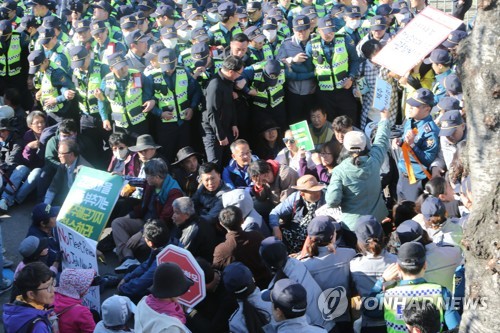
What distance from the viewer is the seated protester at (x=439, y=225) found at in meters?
7.19

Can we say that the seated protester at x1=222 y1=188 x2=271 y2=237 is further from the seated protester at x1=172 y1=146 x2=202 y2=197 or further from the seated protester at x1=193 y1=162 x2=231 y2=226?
the seated protester at x1=172 y1=146 x2=202 y2=197

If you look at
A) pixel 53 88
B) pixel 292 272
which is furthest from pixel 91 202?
pixel 53 88

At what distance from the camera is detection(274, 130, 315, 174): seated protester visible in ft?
31.1

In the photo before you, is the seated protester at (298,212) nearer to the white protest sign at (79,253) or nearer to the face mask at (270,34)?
the white protest sign at (79,253)

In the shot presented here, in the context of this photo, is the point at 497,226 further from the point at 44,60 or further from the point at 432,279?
the point at 44,60

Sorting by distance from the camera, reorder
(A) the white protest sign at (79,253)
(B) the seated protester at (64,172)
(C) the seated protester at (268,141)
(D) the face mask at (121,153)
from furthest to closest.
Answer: (C) the seated protester at (268,141)
(D) the face mask at (121,153)
(B) the seated protester at (64,172)
(A) the white protest sign at (79,253)

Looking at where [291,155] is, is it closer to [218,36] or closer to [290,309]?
[218,36]

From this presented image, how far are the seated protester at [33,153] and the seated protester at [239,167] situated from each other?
9.03 feet

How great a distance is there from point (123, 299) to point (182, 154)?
3.88m

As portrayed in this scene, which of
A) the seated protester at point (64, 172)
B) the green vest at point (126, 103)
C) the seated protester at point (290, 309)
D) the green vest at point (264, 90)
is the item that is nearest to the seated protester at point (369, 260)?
the seated protester at point (290, 309)

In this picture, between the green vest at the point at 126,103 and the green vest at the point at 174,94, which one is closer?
the green vest at the point at 126,103

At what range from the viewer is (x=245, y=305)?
242 inches

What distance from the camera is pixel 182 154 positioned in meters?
9.87

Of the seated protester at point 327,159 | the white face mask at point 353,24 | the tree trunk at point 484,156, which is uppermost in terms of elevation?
the tree trunk at point 484,156
